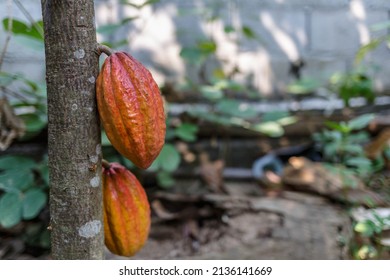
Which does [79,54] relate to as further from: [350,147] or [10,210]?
[350,147]

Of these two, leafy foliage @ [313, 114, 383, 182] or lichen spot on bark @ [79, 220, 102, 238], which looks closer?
lichen spot on bark @ [79, 220, 102, 238]

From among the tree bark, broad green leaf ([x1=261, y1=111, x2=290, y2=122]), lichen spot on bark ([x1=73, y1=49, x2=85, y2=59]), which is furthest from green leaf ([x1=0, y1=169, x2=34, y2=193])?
broad green leaf ([x1=261, y1=111, x2=290, y2=122])

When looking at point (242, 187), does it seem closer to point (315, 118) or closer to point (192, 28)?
point (315, 118)

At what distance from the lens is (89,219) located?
868 millimetres

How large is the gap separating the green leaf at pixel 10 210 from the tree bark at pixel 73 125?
593 millimetres

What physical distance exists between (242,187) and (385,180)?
Result: 679 millimetres

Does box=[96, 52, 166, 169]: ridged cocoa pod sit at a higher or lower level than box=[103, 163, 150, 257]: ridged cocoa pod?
higher

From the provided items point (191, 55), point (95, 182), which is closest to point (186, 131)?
point (191, 55)

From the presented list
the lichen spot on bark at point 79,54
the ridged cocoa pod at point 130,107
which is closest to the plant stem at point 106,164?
the ridged cocoa pod at point 130,107

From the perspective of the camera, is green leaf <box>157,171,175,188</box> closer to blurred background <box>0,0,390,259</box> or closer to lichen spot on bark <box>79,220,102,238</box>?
blurred background <box>0,0,390,259</box>

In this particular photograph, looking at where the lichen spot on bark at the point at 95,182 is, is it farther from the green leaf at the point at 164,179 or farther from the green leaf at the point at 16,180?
the green leaf at the point at 164,179

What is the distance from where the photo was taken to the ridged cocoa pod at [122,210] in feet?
3.17

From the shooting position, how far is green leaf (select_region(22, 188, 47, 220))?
1.43 meters

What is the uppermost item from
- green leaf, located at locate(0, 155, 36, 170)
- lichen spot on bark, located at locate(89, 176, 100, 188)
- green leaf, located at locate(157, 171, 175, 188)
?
lichen spot on bark, located at locate(89, 176, 100, 188)
